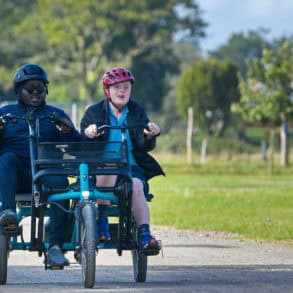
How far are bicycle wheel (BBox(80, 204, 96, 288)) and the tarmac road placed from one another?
12 centimetres

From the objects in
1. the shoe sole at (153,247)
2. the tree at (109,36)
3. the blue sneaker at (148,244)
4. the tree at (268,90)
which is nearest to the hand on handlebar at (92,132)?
the blue sneaker at (148,244)

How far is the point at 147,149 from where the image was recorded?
11.4 meters

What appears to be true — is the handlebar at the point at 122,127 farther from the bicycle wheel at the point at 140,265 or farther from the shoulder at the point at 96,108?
the bicycle wheel at the point at 140,265

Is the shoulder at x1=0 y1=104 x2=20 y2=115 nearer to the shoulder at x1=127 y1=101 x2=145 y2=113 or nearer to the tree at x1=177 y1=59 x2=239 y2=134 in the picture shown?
the shoulder at x1=127 y1=101 x2=145 y2=113

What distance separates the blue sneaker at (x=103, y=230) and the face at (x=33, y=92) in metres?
1.26

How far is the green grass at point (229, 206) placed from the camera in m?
18.6

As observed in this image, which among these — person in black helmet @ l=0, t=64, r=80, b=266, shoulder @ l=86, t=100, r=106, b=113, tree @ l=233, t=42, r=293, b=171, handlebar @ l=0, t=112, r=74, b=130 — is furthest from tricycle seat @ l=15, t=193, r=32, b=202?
tree @ l=233, t=42, r=293, b=171

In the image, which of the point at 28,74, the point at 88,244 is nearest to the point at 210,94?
the point at 28,74

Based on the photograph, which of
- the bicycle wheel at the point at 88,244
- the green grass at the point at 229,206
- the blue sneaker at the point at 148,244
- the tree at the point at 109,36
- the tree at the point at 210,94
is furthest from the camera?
the tree at the point at 109,36

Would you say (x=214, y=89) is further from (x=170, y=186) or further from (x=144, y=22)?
(x=170, y=186)

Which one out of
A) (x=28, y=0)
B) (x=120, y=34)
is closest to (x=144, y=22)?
(x=120, y=34)

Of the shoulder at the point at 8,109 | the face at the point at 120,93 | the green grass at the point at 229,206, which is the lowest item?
the green grass at the point at 229,206

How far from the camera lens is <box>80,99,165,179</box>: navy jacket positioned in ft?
37.3

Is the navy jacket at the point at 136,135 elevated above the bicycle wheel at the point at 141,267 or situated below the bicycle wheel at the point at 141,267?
above
